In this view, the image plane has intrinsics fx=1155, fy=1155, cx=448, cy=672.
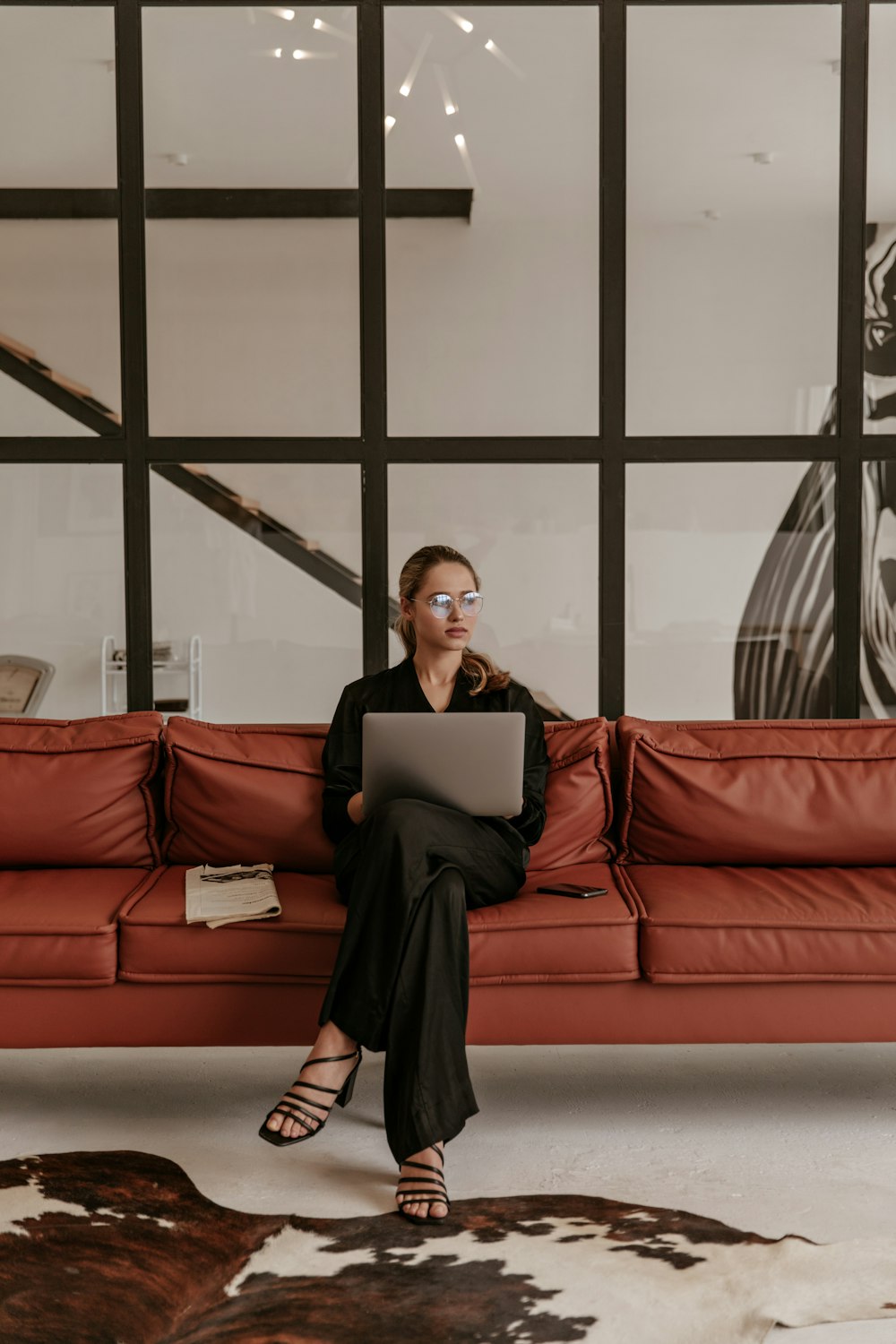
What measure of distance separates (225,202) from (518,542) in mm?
1360

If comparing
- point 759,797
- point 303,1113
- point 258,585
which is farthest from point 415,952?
point 258,585

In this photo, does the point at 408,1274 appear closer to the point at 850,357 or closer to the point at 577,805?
the point at 577,805


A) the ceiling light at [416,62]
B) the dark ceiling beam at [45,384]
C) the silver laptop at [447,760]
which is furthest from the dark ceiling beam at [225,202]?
the silver laptop at [447,760]

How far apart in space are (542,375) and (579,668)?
908mm

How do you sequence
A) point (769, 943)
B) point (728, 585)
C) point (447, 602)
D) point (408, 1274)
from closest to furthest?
1. point (408, 1274)
2. point (769, 943)
3. point (447, 602)
4. point (728, 585)

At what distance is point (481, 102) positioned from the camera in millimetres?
3482

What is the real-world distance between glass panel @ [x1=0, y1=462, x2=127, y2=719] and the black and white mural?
77.2 inches

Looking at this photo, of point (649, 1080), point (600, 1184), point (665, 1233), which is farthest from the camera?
point (649, 1080)

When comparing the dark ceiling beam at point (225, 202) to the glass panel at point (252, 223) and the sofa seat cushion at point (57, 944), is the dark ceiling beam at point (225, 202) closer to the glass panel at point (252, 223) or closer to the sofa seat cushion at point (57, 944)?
the glass panel at point (252, 223)

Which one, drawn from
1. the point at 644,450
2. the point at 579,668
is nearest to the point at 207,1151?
the point at 579,668

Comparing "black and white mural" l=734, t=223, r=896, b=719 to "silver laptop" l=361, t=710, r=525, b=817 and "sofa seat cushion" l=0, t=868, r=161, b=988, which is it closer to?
"silver laptop" l=361, t=710, r=525, b=817

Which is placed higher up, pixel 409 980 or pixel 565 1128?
pixel 409 980

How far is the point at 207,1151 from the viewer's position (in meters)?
2.36

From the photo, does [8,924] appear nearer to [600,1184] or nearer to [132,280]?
[600,1184]
